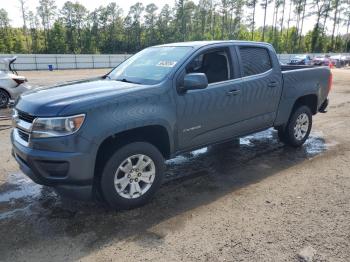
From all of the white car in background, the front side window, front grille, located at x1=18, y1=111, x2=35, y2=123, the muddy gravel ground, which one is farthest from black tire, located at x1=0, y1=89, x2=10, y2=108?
the front side window

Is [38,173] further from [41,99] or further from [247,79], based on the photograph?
[247,79]

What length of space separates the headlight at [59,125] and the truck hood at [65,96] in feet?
0.23

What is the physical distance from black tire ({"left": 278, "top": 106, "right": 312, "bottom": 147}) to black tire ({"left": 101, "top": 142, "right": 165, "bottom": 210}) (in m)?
3.01

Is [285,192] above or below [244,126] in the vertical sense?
below

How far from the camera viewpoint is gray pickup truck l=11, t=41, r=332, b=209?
3533 mm

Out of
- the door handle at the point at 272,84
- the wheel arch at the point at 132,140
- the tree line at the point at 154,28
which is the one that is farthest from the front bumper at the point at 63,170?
the tree line at the point at 154,28

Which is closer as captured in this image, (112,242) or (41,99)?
(112,242)

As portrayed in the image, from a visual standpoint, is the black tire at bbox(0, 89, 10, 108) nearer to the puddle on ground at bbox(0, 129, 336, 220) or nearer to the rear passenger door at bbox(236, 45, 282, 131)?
the puddle on ground at bbox(0, 129, 336, 220)

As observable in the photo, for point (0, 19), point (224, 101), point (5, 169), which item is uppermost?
point (0, 19)

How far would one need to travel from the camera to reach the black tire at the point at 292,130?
6215mm

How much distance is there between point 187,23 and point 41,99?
270 ft

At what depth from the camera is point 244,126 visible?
526 centimetres

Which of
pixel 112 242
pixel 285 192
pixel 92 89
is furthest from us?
pixel 285 192

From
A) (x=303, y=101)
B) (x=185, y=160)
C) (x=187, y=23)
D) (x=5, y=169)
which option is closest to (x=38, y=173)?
(x=5, y=169)
